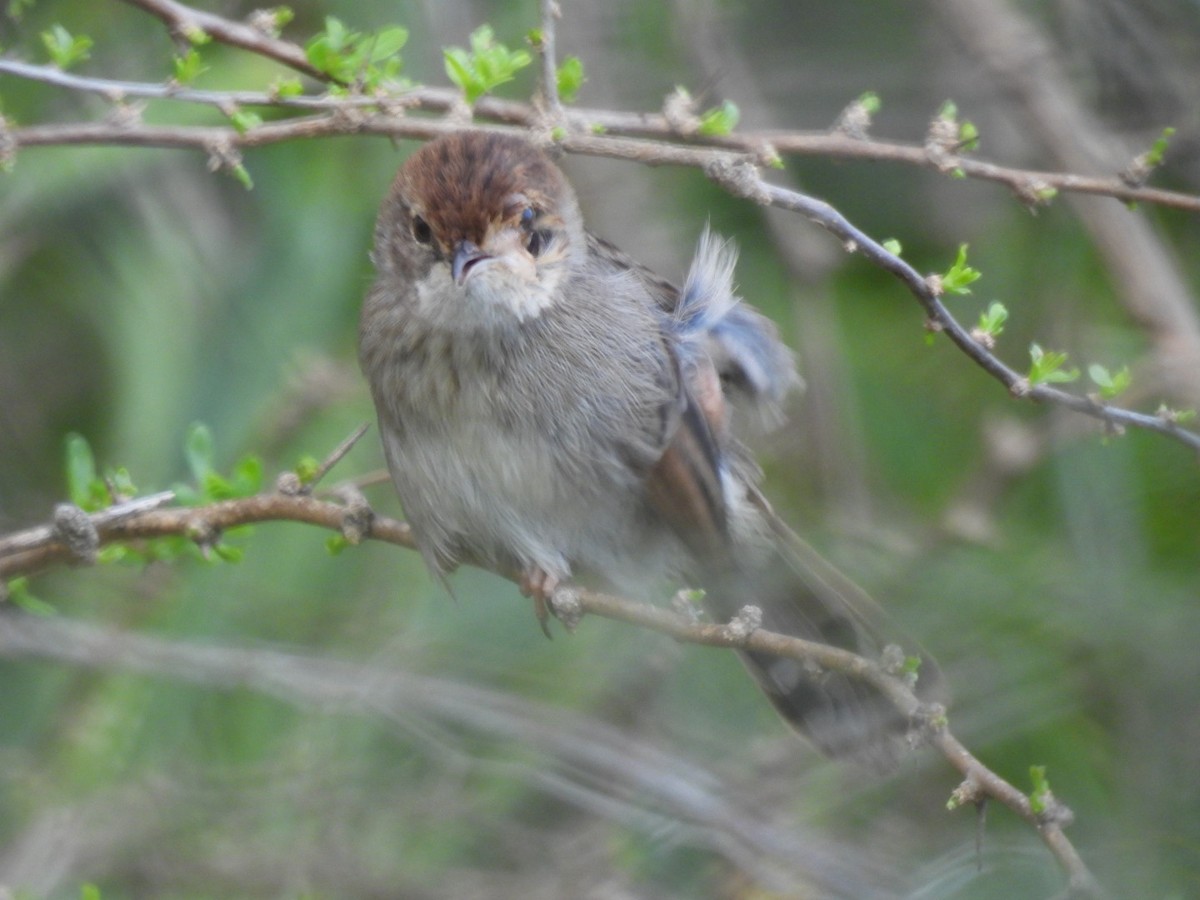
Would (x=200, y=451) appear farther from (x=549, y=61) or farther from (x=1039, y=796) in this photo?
(x=1039, y=796)

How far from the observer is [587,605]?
3260mm

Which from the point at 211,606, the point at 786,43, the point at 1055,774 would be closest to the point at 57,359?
the point at 211,606

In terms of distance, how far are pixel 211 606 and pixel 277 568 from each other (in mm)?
315

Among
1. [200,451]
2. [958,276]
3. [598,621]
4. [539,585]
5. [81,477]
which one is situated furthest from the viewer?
[598,621]

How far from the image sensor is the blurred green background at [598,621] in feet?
14.2

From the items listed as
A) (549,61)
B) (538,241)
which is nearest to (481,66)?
(549,61)

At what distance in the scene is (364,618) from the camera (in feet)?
16.6

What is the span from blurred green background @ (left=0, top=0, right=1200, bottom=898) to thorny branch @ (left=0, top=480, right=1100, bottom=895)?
731 millimetres

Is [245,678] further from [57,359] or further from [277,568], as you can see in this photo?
[57,359]

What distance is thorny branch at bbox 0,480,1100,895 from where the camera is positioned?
265 centimetres

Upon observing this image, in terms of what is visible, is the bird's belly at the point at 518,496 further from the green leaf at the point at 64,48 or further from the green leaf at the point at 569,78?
the green leaf at the point at 64,48

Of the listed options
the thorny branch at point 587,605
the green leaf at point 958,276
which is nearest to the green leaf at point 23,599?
the thorny branch at point 587,605

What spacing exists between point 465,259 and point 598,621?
1.99 m

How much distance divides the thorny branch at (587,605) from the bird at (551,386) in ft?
0.89
